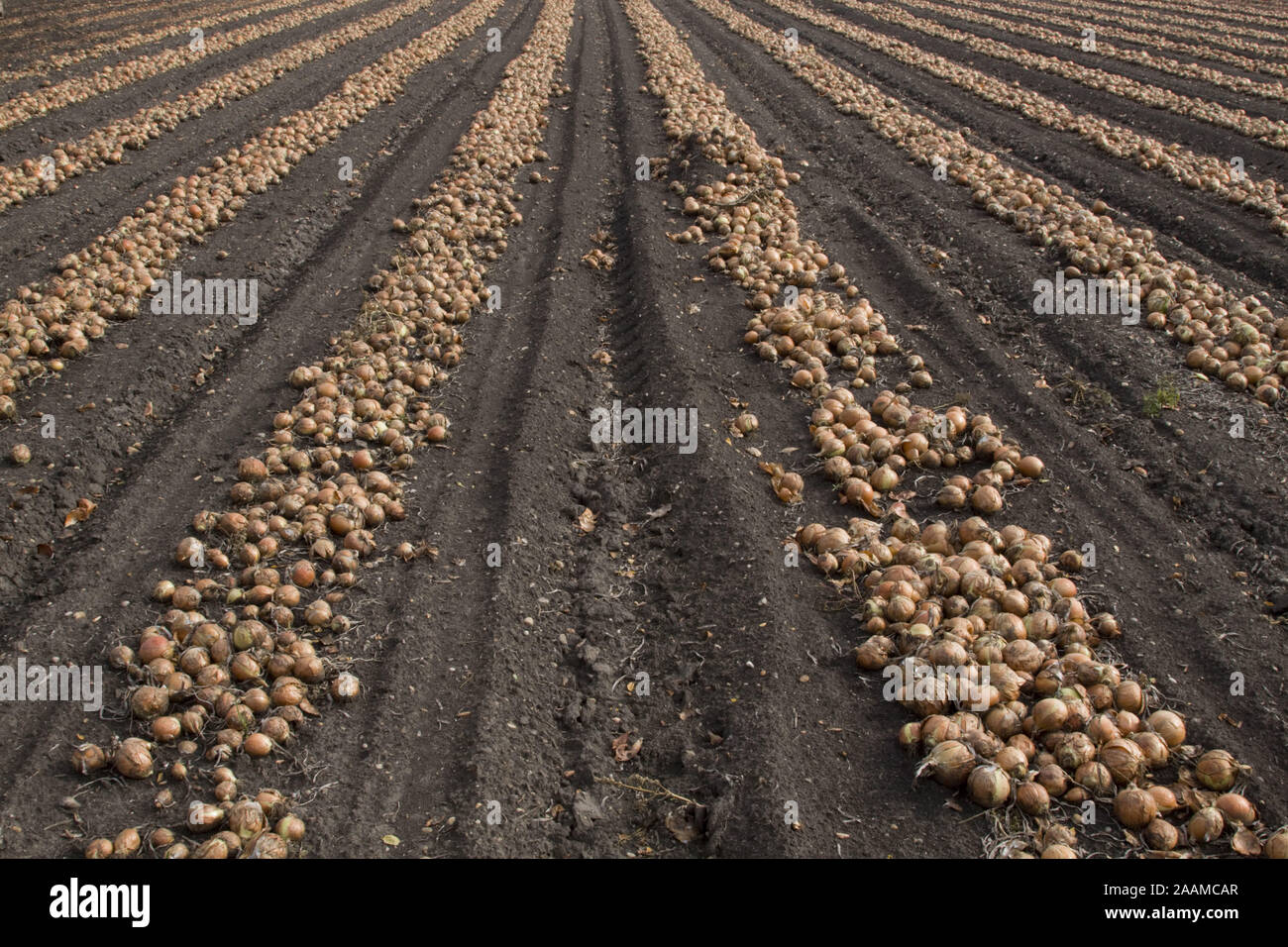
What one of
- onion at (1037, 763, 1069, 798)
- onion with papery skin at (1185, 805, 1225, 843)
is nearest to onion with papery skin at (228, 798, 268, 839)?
onion at (1037, 763, 1069, 798)

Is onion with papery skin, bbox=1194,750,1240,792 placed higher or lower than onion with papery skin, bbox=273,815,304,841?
higher

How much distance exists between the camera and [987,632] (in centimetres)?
411

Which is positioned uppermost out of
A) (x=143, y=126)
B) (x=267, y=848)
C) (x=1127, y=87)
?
(x=1127, y=87)

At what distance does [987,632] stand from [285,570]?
3850 millimetres

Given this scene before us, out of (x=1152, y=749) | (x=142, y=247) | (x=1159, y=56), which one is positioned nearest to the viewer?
(x=1152, y=749)

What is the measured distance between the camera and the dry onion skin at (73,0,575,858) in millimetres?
3609

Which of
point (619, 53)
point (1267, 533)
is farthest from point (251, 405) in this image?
point (619, 53)

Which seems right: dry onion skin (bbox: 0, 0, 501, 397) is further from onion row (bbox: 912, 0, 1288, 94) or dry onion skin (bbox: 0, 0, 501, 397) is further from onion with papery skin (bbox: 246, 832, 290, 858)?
onion row (bbox: 912, 0, 1288, 94)

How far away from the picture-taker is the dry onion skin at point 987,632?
11.5ft

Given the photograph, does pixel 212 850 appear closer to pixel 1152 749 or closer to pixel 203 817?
pixel 203 817

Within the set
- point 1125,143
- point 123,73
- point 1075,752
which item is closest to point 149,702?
point 1075,752

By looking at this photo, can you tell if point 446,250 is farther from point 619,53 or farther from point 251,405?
point 619,53

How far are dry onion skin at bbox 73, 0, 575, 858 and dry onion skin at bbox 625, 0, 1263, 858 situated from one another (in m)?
2.74
